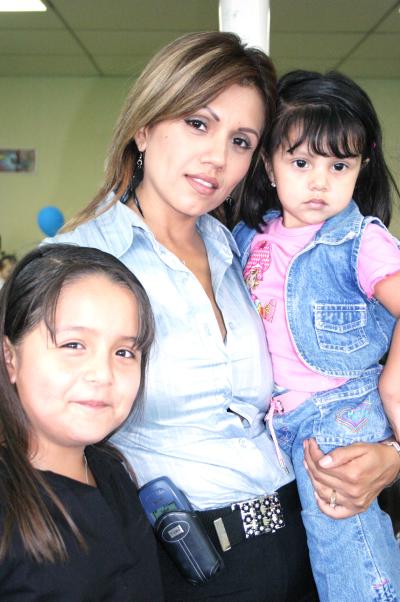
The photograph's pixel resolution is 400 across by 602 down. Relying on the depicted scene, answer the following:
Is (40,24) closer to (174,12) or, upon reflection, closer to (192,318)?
(174,12)

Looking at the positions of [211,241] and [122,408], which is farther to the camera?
[211,241]

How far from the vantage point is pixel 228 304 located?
1.47 metres

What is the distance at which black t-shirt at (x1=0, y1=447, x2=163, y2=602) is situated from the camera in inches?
38.3

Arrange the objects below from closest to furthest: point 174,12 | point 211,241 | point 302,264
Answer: point 302,264 < point 211,241 < point 174,12

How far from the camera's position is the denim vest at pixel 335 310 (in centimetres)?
146

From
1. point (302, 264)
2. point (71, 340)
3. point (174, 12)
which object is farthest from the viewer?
point (174, 12)

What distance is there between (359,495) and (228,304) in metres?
0.46

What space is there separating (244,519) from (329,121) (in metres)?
0.83

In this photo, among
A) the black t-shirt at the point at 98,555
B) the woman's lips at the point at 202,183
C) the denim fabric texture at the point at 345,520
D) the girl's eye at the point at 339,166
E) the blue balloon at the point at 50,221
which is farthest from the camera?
the blue balloon at the point at 50,221

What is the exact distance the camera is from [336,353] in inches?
57.4

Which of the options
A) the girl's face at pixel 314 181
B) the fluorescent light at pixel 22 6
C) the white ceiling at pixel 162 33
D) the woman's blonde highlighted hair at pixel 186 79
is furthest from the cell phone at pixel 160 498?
the fluorescent light at pixel 22 6

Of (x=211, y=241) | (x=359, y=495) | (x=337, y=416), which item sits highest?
(x=211, y=241)

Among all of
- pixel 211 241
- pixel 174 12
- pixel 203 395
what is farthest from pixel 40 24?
pixel 203 395

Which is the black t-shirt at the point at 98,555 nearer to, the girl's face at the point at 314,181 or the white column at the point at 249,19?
the girl's face at the point at 314,181
